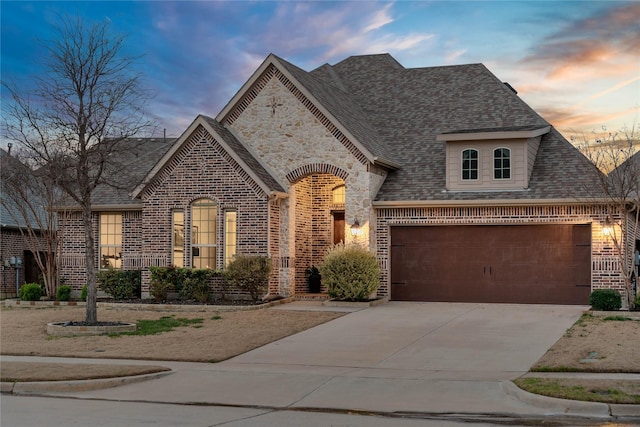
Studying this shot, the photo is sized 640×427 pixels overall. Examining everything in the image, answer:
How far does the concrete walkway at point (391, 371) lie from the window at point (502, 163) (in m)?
5.32

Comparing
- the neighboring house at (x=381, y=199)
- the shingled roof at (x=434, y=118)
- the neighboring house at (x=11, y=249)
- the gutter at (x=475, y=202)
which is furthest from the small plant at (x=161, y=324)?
the neighboring house at (x=11, y=249)

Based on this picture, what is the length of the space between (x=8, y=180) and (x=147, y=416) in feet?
74.7

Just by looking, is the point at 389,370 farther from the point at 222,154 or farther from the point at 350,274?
the point at 222,154

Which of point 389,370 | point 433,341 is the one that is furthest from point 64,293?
point 389,370

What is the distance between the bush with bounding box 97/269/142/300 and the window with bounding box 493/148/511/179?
40.4 feet

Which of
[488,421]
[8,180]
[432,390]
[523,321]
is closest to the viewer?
[488,421]

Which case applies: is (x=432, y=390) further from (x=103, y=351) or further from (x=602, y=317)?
(x=602, y=317)

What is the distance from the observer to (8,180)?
30.7 m

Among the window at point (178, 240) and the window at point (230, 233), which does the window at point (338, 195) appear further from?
the window at point (178, 240)

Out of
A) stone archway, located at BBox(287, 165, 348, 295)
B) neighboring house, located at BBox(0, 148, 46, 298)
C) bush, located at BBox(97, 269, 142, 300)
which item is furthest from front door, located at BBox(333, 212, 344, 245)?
neighboring house, located at BBox(0, 148, 46, 298)

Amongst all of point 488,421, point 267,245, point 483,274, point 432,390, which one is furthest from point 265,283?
point 488,421

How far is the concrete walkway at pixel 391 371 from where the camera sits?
1116 centimetres

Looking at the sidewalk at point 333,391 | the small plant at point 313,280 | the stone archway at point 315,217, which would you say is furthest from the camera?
the small plant at point 313,280

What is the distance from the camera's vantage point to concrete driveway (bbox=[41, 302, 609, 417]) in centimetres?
1127
